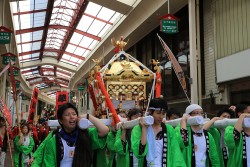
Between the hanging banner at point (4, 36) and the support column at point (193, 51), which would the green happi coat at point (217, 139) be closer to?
the support column at point (193, 51)

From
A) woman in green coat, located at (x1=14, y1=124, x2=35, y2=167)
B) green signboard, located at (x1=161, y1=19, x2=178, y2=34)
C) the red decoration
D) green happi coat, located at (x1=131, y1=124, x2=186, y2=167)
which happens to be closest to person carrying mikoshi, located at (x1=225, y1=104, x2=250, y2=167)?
green happi coat, located at (x1=131, y1=124, x2=186, y2=167)

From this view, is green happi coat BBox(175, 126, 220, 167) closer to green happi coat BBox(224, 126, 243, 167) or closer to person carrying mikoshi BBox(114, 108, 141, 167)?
green happi coat BBox(224, 126, 243, 167)

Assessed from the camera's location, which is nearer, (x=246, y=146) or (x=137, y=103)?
(x=246, y=146)

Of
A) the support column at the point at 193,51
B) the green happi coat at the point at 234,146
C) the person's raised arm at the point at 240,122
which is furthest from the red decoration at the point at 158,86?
the person's raised arm at the point at 240,122

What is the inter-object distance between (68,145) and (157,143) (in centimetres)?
85

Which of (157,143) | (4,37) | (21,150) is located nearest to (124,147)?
(157,143)

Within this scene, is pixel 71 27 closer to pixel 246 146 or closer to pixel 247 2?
pixel 247 2

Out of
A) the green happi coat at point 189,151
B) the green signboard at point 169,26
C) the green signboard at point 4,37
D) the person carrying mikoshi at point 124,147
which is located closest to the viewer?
the green happi coat at point 189,151

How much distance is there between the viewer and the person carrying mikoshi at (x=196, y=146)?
372 centimetres

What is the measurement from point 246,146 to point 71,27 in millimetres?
16586

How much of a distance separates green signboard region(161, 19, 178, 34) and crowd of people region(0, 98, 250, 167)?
629cm

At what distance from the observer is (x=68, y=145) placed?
3.14 metres

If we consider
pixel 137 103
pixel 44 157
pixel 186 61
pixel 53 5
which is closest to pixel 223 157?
pixel 44 157

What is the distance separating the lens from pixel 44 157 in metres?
3.18
